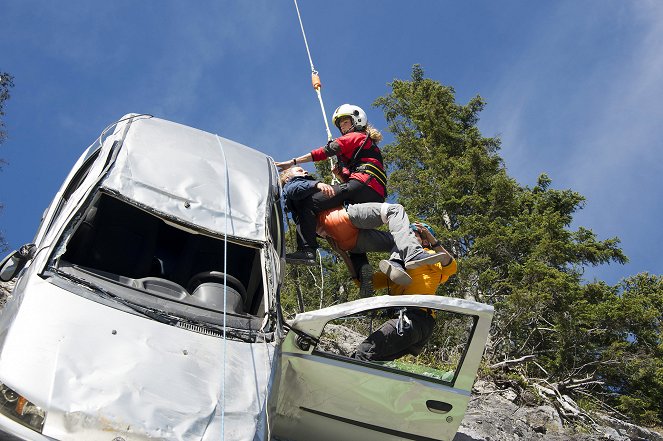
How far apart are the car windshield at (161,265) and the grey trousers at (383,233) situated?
1151 mm

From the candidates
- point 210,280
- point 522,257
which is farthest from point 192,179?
point 522,257

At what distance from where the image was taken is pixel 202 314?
4812 millimetres

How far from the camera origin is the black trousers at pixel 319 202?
719 cm

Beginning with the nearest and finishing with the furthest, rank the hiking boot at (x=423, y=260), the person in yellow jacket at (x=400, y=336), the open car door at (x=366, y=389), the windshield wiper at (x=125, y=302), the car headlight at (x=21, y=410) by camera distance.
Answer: the car headlight at (x=21, y=410)
the windshield wiper at (x=125, y=302)
the open car door at (x=366, y=389)
the person in yellow jacket at (x=400, y=336)
the hiking boot at (x=423, y=260)

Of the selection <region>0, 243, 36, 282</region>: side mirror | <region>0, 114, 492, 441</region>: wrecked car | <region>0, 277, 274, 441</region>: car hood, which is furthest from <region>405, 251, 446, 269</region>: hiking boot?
<region>0, 243, 36, 282</region>: side mirror

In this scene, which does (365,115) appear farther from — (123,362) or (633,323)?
(633,323)

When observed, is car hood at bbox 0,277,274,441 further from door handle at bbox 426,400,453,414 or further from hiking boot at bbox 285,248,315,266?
hiking boot at bbox 285,248,315,266

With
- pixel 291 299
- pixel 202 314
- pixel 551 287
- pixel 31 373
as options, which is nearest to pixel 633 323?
pixel 551 287

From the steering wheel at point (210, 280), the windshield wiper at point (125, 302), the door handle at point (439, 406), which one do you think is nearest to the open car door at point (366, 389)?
the door handle at point (439, 406)

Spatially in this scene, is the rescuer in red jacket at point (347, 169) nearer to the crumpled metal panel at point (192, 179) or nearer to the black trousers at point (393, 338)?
the crumpled metal panel at point (192, 179)

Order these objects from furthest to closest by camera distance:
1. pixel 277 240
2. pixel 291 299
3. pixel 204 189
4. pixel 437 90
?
1. pixel 437 90
2. pixel 291 299
3. pixel 277 240
4. pixel 204 189

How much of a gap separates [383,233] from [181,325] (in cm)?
305

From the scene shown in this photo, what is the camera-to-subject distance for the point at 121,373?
12.7 feet

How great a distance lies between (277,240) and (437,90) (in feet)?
67.1
